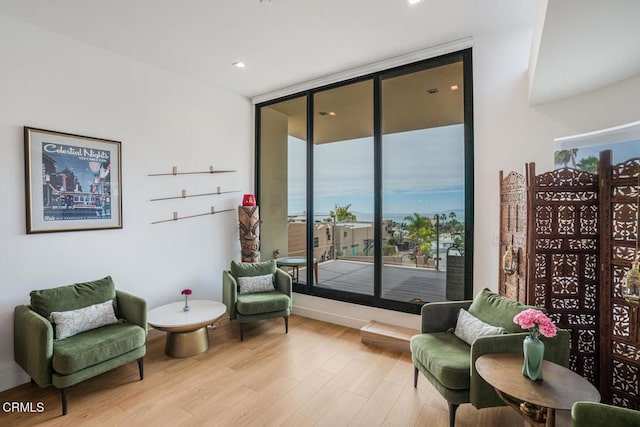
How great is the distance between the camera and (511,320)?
7.03 feet

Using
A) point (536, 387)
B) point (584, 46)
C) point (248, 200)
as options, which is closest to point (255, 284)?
point (248, 200)

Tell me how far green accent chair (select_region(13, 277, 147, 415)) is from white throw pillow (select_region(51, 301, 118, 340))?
39mm

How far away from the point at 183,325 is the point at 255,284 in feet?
3.48

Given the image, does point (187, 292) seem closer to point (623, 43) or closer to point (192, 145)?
point (192, 145)

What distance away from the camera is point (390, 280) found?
3.78 metres

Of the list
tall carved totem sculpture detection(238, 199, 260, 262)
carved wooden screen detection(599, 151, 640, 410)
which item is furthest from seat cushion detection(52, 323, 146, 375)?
carved wooden screen detection(599, 151, 640, 410)

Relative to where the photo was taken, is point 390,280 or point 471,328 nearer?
point 471,328

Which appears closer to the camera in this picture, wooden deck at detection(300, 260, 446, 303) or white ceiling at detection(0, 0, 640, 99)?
white ceiling at detection(0, 0, 640, 99)

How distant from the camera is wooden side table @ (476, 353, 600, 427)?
152 cm

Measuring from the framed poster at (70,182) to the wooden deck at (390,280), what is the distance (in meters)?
2.68

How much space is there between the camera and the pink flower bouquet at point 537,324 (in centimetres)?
171

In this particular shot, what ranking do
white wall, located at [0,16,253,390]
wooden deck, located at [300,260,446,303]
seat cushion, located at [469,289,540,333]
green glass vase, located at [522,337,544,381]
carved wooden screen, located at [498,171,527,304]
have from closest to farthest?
green glass vase, located at [522,337,544,381], seat cushion, located at [469,289,540,333], carved wooden screen, located at [498,171,527,304], white wall, located at [0,16,253,390], wooden deck, located at [300,260,446,303]

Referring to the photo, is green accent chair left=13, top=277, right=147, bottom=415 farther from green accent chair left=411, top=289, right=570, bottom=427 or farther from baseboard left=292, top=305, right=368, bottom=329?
green accent chair left=411, top=289, right=570, bottom=427

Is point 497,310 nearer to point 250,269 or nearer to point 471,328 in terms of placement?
point 471,328
